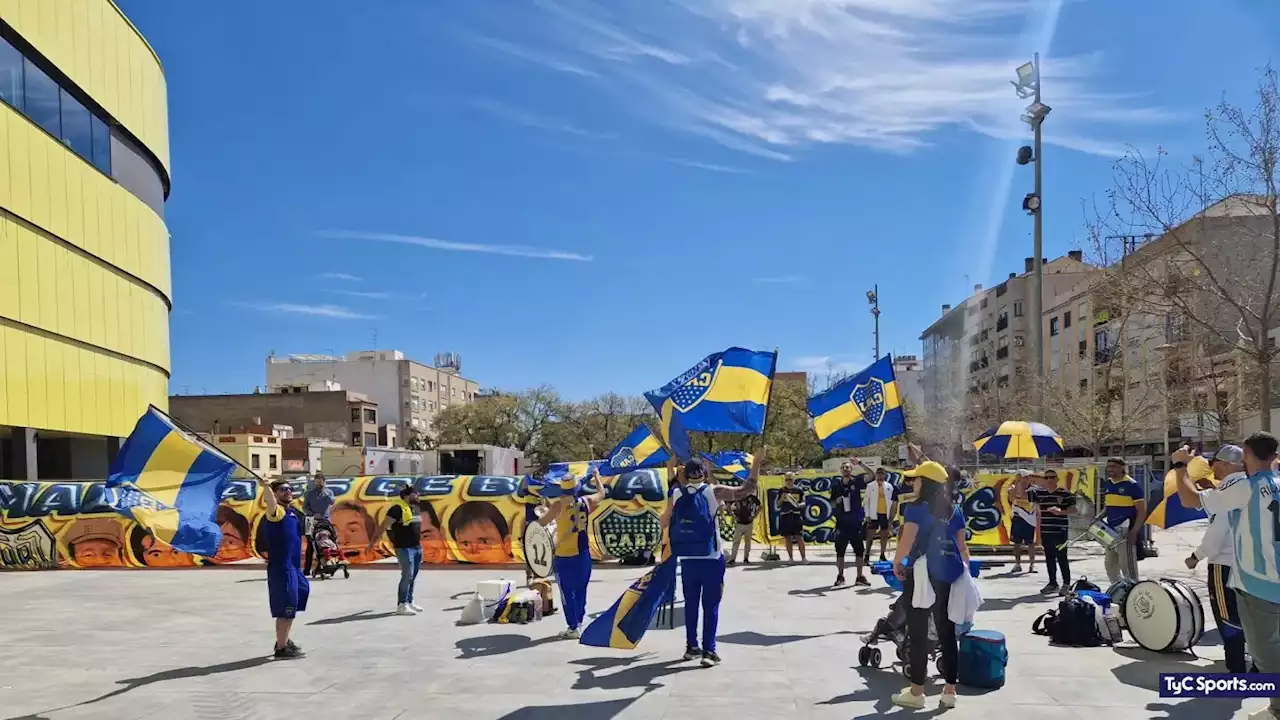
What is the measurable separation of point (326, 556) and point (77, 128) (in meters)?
→ 20.8

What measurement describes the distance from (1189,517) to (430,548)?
41.4ft

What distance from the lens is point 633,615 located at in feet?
25.6

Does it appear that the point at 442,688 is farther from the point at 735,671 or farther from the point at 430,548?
→ the point at 430,548

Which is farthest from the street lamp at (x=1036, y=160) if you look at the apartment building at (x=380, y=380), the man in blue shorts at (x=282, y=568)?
the apartment building at (x=380, y=380)

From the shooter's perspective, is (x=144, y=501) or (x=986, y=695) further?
(x=144, y=501)

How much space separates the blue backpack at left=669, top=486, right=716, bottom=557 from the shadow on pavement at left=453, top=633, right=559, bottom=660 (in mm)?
2242

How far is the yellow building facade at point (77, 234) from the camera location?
25.2m

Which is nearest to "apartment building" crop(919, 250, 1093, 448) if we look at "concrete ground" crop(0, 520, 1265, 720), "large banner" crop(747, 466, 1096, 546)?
"large banner" crop(747, 466, 1096, 546)

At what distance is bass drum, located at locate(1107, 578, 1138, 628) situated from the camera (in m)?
8.45

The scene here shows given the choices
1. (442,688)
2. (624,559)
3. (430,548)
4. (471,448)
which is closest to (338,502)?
(430,548)

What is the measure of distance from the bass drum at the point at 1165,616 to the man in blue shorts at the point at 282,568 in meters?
7.67

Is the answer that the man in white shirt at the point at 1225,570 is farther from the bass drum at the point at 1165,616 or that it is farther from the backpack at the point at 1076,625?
Answer: the backpack at the point at 1076,625

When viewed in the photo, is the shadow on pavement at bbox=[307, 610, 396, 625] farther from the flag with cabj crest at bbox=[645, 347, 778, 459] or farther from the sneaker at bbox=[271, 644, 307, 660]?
the flag with cabj crest at bbox=[645, 347, 778, 459]

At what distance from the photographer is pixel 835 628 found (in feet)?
32.2
